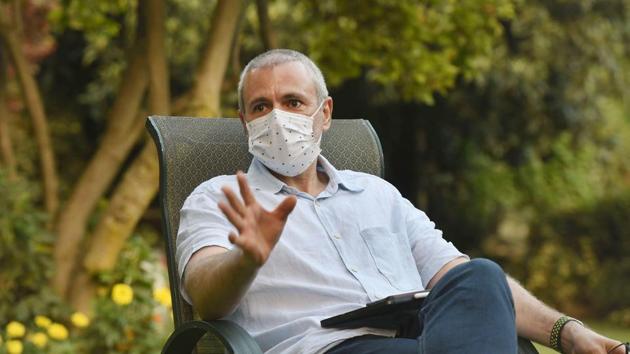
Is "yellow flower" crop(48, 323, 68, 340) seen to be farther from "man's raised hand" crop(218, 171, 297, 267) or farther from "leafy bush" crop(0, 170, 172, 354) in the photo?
"man's raised hand" crop(218, 171, 297, 267)

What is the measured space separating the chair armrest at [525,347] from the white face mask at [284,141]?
33.0 inches

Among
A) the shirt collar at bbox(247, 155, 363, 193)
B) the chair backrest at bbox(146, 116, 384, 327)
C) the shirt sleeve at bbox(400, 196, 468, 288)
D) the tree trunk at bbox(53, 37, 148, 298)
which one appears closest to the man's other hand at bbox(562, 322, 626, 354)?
the shirt sleeve at bbox(400, 196, 468, 288)

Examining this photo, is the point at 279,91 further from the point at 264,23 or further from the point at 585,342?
the point at 264,23

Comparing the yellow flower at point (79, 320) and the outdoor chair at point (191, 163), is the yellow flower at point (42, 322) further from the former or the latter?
the outdoor chair at point (191, 163)

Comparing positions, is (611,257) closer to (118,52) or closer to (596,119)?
(596,119)

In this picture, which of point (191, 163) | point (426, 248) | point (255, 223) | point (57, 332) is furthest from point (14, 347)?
point (255, 223)

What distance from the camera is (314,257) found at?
10.5 feet

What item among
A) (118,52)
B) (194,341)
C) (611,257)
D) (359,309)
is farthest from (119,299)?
(611,257)

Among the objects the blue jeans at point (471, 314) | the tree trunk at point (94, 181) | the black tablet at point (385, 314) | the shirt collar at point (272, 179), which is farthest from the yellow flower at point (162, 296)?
the blue jeans at point (471, 314)

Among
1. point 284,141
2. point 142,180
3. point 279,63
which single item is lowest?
point 142,180

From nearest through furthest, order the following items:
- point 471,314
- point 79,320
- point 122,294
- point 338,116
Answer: point 471,314 < point 79,320 < point 122,294 < point 338,116

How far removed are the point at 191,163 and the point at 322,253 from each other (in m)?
0.61

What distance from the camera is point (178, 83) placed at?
39.3 feet

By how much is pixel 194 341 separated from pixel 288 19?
828cm
